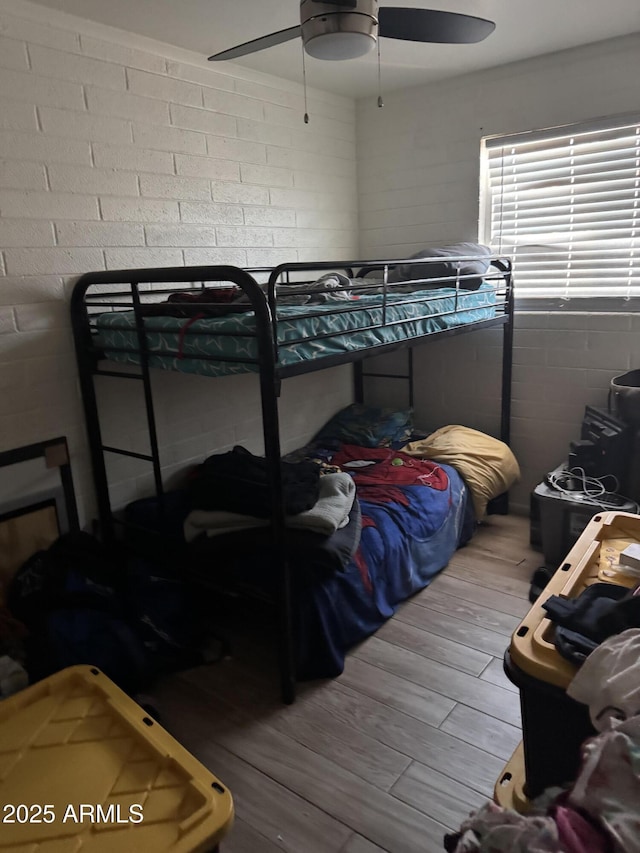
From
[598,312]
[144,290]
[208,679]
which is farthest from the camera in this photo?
[598,312]

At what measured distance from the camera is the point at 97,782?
128cm

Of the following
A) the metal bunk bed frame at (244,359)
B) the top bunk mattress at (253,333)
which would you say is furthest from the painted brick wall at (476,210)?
the top bunk mattress at (253,333)

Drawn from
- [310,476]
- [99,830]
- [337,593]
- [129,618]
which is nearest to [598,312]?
[310,476]

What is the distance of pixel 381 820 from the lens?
1564mm

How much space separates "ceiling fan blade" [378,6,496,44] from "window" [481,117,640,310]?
1.28 meters

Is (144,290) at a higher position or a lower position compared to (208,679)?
higher

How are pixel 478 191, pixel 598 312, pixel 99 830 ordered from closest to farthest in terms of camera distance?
pixel 99 830
pixel 598 312
pixel 478 191

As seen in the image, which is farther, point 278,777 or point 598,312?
point 598,312

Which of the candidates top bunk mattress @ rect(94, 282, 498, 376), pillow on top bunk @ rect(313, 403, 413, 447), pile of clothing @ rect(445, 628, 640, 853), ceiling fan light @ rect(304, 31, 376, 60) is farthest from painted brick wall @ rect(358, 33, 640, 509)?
pile of clothing @ rect(445, 628, 640, 853)

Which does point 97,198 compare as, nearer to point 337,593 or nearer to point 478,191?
point 337,593

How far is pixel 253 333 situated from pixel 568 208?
2058 mm

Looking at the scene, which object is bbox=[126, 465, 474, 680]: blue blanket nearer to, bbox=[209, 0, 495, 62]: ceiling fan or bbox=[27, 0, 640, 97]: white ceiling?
bbox=[209, 0, 495, 62]: ceiling fan

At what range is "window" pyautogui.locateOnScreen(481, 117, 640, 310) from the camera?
9.37 feet

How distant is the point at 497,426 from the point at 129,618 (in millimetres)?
2192
